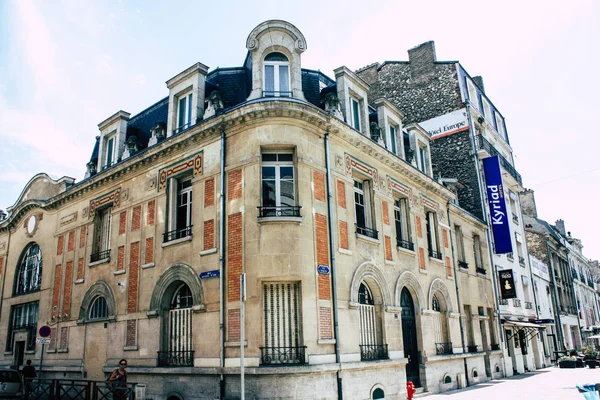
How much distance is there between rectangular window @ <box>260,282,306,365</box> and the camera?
11.5 meters

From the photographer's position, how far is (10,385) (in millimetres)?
14766

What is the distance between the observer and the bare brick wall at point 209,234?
13102 millimetres

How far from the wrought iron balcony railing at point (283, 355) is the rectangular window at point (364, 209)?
454 centimetres

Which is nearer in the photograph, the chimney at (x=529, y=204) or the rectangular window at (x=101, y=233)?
the rectangular window at (x=101, y=233)

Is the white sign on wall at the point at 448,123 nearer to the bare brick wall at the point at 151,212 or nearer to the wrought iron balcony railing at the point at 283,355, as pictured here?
the bare brick wall at the point at 151,212

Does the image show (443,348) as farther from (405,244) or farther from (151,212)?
(151,212)

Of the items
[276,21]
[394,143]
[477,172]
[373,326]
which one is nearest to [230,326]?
[373,326]

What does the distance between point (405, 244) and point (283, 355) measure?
286 inches

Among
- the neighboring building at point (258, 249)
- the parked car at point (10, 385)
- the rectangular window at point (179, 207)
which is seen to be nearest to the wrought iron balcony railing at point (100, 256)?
the neighboring building at point (258, 249)

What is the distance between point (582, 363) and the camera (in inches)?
1076

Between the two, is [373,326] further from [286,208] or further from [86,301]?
[86,301]

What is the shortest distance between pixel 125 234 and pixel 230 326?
6206mm

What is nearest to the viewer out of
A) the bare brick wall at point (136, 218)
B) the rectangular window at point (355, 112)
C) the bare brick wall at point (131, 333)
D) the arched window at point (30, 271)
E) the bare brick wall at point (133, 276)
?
the bare brick wall at point (131, 333)

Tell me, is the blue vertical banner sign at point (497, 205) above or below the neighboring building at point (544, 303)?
above
